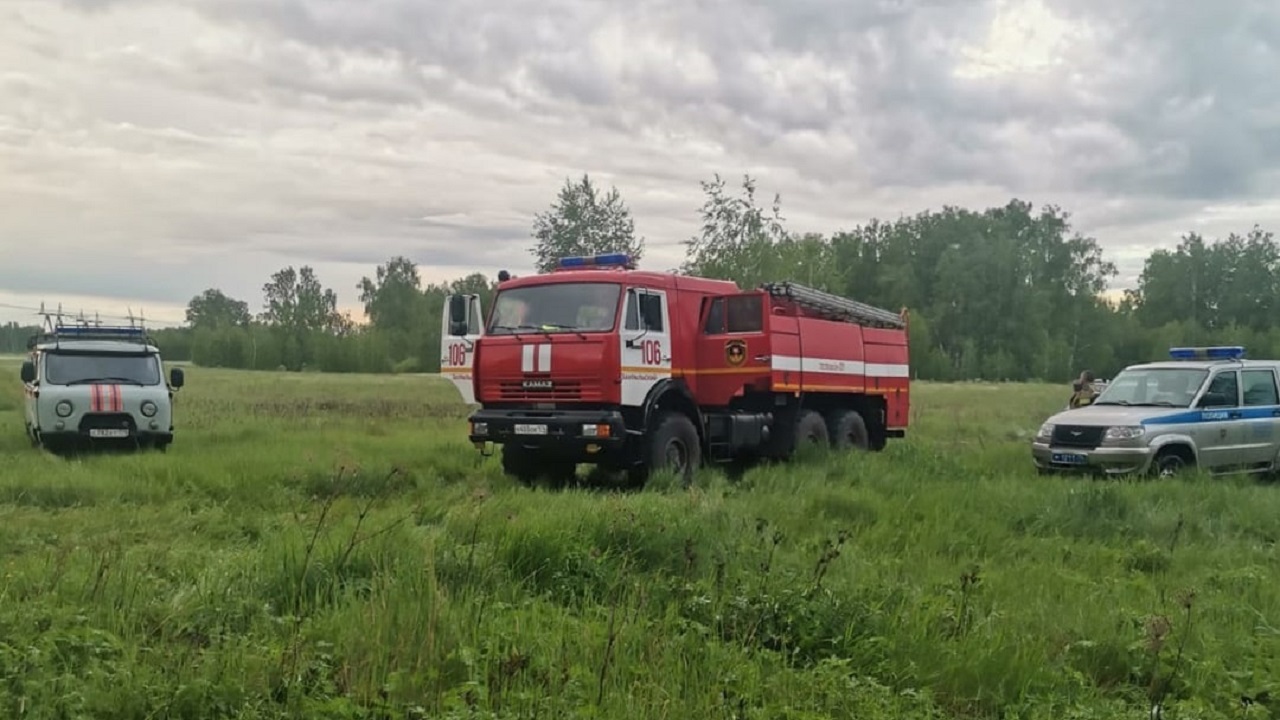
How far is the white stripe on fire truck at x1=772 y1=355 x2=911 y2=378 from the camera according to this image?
44.2ft

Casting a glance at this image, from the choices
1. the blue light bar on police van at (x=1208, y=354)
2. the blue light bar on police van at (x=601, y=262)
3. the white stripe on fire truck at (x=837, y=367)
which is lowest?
the white stripe on fire truck at (x=837, y=367)

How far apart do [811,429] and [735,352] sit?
2.34 metres

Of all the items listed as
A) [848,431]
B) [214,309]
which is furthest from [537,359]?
[214,309]

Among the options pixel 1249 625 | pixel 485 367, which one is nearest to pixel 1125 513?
pixel 1249 625

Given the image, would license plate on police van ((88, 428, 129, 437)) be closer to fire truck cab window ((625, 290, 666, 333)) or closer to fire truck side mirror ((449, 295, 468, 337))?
fire truck side mirror ((449, 295, 468, 337))

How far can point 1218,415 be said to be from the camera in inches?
516

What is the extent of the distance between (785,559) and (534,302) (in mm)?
6136

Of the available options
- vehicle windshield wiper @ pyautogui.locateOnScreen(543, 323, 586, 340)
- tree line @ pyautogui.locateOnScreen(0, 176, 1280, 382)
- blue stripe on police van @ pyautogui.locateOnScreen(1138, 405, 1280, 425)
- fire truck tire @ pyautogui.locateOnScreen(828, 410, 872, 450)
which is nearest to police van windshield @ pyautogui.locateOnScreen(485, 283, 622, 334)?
vehicle windshield wiper @ pyautogui.locateOnScreen(543, 323, 586, 340)

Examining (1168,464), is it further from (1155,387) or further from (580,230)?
(580,230)

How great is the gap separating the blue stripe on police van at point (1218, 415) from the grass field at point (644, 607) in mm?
2397

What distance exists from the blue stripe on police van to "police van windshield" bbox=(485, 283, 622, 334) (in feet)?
22.7

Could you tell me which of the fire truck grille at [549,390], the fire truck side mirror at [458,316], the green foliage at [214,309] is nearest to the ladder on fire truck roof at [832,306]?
the fire truck grille at [549,390]

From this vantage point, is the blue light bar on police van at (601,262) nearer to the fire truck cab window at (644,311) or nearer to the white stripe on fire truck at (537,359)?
the fire truck cab window at (644,311)

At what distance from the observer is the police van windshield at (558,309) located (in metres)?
11.9
